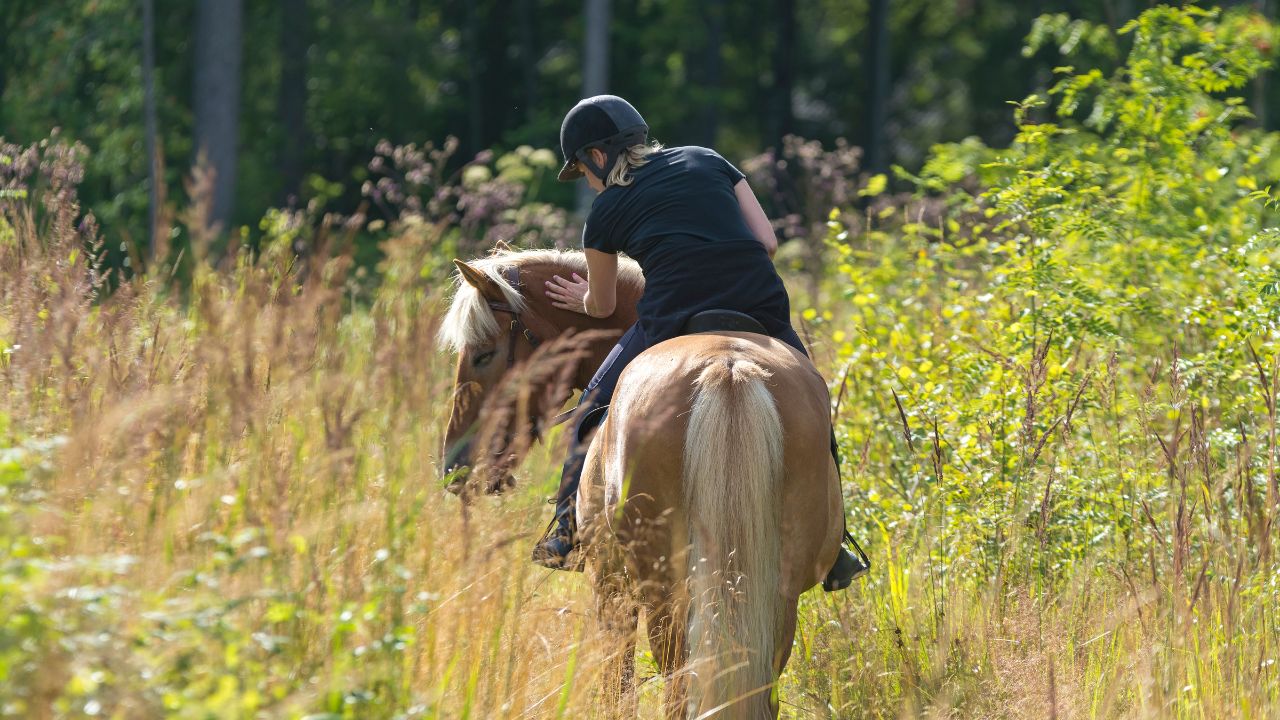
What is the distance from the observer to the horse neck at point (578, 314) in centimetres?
472

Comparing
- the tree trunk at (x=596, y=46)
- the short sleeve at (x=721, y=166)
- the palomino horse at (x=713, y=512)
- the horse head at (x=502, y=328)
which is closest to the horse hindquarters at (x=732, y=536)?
the palomino horse at (x=713, y=512)

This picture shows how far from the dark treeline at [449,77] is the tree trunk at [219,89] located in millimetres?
29

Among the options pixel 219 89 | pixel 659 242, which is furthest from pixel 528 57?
pixel 659 242

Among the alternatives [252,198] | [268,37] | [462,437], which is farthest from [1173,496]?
[268,37]

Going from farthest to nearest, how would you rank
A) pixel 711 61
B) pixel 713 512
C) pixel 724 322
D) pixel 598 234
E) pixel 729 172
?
pixel 711 61, pixel 729 172, pixel 598 234, pixel 724 322, pixel 713 512

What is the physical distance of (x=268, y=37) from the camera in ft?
77.2

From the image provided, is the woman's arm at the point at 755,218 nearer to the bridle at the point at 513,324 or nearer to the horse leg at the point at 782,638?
the bridle at the point at 513,324

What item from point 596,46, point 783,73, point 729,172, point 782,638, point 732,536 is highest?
point 729,172

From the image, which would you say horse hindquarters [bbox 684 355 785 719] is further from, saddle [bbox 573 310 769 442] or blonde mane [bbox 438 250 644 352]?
blonde mane [bbox 438 250 644 352]

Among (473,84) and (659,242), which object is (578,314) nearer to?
(659,242)

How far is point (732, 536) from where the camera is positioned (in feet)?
11.0

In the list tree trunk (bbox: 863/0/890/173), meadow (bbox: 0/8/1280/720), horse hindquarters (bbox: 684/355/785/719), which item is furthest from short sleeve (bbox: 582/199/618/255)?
tree trunk (bbox: 863/0/890/173)

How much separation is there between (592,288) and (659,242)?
389mm

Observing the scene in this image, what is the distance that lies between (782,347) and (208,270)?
5.38ft
